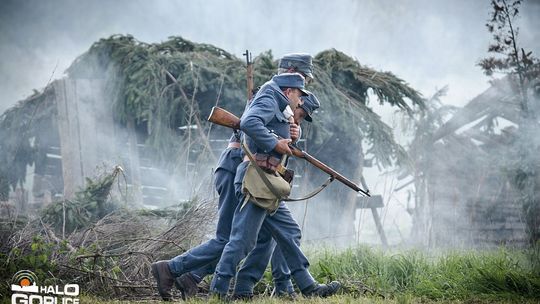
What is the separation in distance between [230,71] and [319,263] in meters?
5.13

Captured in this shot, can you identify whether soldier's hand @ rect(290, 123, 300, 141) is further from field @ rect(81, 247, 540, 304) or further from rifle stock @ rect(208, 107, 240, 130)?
field @ rect(81, 247, 540, 304)

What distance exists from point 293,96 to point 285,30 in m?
15.7

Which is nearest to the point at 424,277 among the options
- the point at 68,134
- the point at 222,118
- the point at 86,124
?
the point at 222,118

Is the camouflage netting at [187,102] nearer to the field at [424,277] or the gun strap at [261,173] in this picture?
the field at [424,277]

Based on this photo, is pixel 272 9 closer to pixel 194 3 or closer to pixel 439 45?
pixel 194 3

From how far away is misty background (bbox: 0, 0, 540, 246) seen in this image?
14.9 meters

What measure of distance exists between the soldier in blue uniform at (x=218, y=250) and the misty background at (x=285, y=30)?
18.7ft

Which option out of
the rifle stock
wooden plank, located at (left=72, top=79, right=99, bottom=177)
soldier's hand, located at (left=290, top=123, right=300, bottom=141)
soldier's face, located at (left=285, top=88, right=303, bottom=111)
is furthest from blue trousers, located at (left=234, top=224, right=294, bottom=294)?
wooden plank, located at (left=72, top=79, right=99, bottom=177)

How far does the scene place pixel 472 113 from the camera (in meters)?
13.6

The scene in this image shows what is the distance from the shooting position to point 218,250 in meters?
5.52

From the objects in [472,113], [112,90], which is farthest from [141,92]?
[472,113]

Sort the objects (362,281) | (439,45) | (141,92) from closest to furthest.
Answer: (362,281) → (141,92) → (439,45)

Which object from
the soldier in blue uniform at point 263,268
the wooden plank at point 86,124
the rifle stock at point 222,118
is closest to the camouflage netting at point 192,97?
the wooden plank at point 86,124

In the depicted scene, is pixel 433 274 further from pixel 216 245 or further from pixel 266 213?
pixel 216 245
